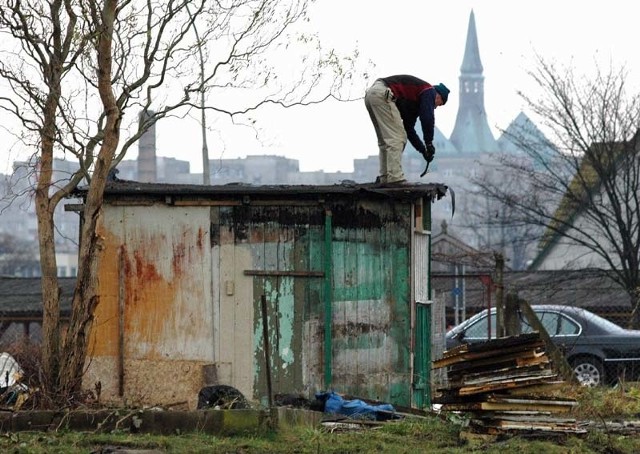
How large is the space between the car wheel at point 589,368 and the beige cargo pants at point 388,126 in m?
6.02

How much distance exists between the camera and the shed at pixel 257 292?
15398 millimetres

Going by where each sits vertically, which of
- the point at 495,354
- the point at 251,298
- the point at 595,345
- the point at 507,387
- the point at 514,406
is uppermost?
the point at 251,298

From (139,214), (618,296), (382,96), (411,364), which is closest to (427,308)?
(411,364)

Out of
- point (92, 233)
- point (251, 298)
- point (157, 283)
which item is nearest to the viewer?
point (92, 233)

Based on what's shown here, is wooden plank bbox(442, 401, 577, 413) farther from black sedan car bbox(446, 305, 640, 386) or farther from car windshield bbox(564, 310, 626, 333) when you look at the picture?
car windshield bbox(564, 310, 626, 333)

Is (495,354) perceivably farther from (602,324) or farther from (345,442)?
(602,324)

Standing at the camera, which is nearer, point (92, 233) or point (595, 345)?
point (92, 233)

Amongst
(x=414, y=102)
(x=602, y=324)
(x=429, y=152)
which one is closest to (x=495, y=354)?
(x=429, y=152)

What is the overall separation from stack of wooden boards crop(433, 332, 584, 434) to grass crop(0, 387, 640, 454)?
5.8 inches

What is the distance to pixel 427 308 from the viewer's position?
1614cm

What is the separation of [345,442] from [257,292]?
456cm

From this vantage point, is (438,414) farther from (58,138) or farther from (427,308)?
(58,138)

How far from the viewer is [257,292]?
15.5 meters

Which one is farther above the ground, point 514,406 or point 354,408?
point 514,406
